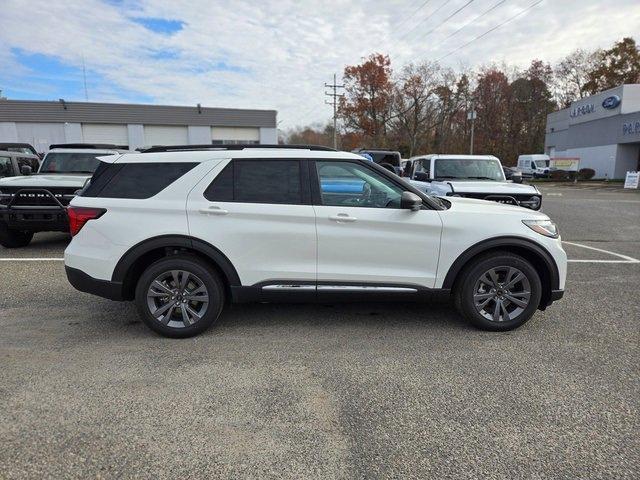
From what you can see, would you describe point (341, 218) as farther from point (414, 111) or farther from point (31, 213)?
point (414, 111)

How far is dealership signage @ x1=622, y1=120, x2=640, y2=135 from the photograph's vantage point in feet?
111

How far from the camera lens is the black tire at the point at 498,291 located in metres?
4.16

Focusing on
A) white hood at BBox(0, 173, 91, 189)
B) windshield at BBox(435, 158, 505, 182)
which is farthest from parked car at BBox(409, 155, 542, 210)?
white hood at BBox(0, 173, 91, 189)

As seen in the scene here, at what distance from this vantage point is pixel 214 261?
13.4 feet

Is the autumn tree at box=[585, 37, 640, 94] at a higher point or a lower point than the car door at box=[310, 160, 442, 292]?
higher

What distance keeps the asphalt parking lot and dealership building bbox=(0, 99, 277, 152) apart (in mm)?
34489

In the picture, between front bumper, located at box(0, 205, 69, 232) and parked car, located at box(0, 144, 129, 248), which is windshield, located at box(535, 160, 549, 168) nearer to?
parked car, located at box(0, 144, 129, 248)

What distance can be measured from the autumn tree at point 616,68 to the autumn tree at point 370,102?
999 inches

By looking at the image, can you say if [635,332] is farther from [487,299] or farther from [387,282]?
[387,282]

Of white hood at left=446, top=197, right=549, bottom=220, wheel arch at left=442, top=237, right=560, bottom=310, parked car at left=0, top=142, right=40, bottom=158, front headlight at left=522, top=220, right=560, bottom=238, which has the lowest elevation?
wheel arch at left=442, top=237, right=560, bottom=310

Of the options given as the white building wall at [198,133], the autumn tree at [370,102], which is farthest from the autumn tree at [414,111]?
the white building wall at [198,133]

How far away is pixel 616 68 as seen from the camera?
171ft

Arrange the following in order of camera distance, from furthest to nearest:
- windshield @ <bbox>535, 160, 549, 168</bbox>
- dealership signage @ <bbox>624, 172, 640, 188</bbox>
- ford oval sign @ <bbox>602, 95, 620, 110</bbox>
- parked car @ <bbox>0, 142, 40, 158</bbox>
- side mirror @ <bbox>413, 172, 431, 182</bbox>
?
windshield @ <bbox>535, 160, 549, 168</bbox> → ford oval sign @ <bbox>602, 95, 620, 110</bbox> → dealership signage @ <bbox>624, 172, 640, 188</bbox> → parked car @ <bbox>0, 142, 40, 158</bbox> → side mirror @ <bbox>413, 172, 431, 182</bbox>

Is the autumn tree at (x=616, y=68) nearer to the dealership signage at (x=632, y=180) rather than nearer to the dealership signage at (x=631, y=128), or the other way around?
the dealership signage at (x=631, y=128)
